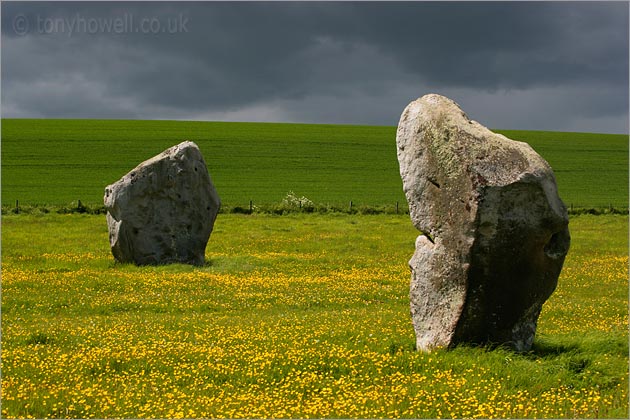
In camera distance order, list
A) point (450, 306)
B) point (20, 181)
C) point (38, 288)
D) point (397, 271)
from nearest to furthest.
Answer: point (450, 306) < point (38, 288) < point (397, 271) < point (20, 181)

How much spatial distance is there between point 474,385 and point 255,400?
11.0 feet

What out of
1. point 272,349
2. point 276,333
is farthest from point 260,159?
point 272,349

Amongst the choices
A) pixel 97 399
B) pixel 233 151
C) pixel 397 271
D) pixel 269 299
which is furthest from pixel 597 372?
pixel 233 151

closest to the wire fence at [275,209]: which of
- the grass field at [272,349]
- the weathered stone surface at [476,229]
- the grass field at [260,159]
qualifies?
the grass field at [260,159]

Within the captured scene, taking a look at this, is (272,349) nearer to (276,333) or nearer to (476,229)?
(276,333)

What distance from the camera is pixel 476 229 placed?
11000mm

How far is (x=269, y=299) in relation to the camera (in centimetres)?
1927

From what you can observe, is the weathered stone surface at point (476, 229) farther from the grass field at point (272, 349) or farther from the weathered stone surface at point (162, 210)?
the weathered stone surface at point (162, 210)

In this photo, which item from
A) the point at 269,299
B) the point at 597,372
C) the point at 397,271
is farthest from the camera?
the point at 397,271

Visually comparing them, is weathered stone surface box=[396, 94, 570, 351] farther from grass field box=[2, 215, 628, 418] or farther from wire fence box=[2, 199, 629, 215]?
wire fence box=[2, 199, 629, 215]

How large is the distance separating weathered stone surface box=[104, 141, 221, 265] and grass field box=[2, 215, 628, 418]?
1010 millimetres

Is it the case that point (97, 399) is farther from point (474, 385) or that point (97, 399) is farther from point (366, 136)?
point (366, 136)

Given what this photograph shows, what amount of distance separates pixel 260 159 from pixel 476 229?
72.3 metres

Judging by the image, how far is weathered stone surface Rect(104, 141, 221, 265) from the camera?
25.0 metres
